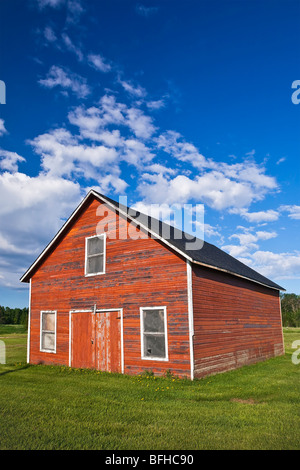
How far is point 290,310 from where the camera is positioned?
3976 inches

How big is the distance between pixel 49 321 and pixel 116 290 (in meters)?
5.35

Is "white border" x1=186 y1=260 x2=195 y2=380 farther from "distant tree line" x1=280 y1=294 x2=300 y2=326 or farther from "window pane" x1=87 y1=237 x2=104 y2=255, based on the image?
"distant tree line" x1=280 y1=294 x2=300 y2=326

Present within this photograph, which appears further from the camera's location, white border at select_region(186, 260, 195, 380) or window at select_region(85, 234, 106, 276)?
window at select_region(85, 234, 106, 276)

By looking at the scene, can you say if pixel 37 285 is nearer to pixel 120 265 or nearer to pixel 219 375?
pixel 120 265

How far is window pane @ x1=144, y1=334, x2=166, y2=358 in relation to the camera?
43.7 feet

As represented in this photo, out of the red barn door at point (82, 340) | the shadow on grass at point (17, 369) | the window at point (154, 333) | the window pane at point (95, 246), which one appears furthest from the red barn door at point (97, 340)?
the window pane at point (95, 246)

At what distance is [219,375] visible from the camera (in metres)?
13.8

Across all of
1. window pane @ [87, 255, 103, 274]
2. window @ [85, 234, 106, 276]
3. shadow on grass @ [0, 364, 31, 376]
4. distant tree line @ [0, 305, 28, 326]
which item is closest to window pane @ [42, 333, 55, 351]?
shadow on grass @ [0, 364, 31, 376]

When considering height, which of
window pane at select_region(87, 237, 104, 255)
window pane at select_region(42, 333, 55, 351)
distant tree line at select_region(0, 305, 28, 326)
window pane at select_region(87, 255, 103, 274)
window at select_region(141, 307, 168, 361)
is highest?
window pane at select_region(87, 237, 104, 255)

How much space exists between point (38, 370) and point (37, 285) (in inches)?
191

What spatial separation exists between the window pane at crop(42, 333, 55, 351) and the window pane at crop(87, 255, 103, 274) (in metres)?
4.33

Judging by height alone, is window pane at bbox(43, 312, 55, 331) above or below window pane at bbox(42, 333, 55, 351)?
above

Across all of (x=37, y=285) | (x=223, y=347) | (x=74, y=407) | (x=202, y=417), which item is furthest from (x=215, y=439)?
(x=37, y=285)

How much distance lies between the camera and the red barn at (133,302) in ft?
43.4
